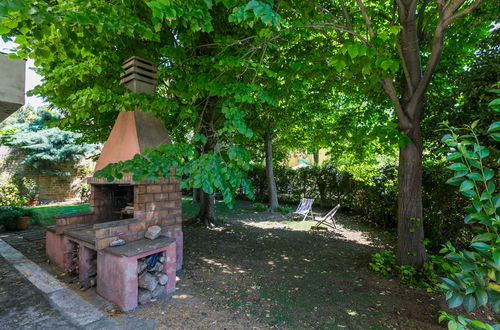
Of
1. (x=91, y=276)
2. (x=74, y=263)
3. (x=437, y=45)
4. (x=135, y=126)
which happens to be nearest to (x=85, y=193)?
(x=74, y=263)

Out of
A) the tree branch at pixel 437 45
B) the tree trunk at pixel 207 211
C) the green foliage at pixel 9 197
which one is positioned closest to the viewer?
the tree branch at pixel 437 45

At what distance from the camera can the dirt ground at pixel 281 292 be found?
2.71 metres

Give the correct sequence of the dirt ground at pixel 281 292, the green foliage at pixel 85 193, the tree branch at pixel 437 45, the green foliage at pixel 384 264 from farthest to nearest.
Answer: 1. the green foliage at pixel 85 193
2. the green foliage at pixel 384 264
3. the tree branch at pixel 437 45
4. the dirt ground at pixel 281 292

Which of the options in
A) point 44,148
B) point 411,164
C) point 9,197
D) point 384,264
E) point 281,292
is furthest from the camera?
point 44,148

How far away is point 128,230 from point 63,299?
1034 mm

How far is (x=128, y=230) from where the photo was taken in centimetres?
343

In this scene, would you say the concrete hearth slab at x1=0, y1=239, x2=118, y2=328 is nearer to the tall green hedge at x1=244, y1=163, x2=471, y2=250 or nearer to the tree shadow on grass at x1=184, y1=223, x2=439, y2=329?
the tree shadow on grass at x1=184, y1=223, x2=439, y2=329

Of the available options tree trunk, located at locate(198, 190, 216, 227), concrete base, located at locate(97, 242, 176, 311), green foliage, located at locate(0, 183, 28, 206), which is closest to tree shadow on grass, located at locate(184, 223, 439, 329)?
concrete base, located at locate(97, 242, 176, 311)

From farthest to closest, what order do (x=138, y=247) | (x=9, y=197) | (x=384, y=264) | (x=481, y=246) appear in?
(x=9, y=197) < (x=384, y=264) < (x=138, y=247) < (x=481, y=246)

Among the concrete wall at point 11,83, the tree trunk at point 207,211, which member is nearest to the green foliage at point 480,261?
the concrete wall at point 11,83

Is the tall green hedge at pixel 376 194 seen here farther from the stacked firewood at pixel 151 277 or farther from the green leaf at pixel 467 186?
the stacked firewood at pixel 151 277

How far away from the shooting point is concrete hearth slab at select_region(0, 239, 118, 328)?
102 inches

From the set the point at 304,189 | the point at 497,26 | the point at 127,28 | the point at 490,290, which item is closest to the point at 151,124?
the point at 127,28

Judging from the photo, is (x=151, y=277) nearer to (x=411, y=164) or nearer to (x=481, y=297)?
(x=481, y=297)
